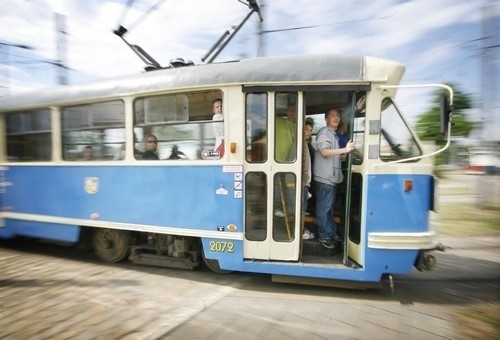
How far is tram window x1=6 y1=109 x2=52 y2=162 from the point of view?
5531mm

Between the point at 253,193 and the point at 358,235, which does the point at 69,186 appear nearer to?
the point at 253,193

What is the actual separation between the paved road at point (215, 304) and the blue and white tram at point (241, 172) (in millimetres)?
312

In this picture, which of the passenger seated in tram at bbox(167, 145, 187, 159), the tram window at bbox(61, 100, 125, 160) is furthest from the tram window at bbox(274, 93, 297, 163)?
the tram window at bbox(61, 100, 125, 160)

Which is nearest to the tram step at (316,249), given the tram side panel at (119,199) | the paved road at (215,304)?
the paved road at (215,304)

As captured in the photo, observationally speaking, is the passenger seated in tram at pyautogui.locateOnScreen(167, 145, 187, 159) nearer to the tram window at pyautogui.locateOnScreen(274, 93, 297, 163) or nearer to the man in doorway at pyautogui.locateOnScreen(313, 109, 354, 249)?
the tram window at pyautogui.locateOnScreen(274, 93, 297, 163)

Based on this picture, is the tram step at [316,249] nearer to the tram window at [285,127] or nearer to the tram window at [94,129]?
the tram window at [285,127]

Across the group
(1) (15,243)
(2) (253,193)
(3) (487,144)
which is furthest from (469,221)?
(1) (15,243)

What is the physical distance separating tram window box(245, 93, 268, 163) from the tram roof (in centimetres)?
20

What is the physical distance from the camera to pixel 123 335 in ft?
10.5

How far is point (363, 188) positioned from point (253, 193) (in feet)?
4.23

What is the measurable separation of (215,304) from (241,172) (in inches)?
60.8

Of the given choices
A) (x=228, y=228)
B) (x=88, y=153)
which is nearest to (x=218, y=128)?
(x=228, y=228)

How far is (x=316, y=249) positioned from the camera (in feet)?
14.3

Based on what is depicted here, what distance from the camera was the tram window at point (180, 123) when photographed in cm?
435
